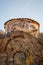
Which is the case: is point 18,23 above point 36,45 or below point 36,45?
above

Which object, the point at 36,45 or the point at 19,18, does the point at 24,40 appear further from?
the point at 19,18

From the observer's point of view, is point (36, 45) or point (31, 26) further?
point (31, 26)

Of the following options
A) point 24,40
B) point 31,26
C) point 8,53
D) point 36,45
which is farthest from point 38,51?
point 31,26

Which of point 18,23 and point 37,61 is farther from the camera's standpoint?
point 18,23

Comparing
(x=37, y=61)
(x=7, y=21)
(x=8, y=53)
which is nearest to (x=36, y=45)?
(x=37, y=61)

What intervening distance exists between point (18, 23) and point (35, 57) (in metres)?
4.68

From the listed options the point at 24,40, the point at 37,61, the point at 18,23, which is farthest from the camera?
the point at 18,23

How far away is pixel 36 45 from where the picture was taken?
10.5 meters

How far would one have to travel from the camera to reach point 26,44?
10.5m

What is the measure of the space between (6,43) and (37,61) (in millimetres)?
2212

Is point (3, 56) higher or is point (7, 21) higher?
point (7, 21)

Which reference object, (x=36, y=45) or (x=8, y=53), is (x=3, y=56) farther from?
(x=36, y=45)

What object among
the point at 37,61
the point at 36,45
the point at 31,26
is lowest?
the point at 37,61

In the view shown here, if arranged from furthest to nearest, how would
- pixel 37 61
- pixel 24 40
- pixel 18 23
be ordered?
pixel 18 23 → pixel 24 40 → pixel 37 61
